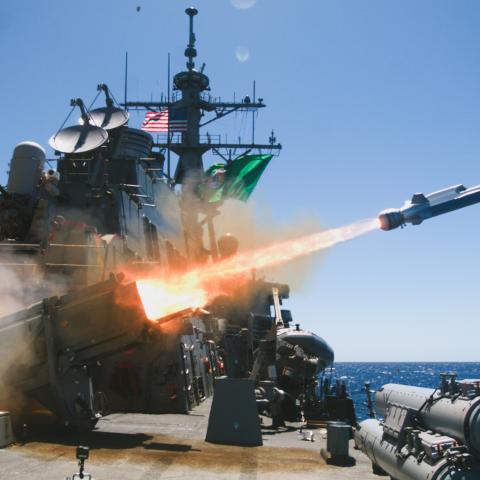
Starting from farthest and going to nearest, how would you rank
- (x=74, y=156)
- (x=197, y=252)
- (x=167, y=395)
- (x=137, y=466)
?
(x=197, y=252) → (x=74, y=156) → (x=167, y=395) → (x=137, y=466)

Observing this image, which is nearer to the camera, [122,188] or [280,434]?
[280,434]

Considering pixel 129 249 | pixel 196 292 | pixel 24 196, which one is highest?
pixel 24 196

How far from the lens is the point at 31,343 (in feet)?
35.9

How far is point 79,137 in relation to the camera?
741 inches

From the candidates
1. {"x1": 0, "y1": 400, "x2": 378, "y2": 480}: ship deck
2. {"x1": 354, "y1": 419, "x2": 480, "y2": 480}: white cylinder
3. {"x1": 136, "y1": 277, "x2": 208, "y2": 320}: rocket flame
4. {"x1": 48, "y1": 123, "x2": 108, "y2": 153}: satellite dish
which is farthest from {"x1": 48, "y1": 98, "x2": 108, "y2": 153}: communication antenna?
{"x1": 354, "y1": 419, "x2": 480, "y2": 480}: white cylinder

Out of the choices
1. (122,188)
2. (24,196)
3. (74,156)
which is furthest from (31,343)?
(74,156)

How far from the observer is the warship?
8062mm

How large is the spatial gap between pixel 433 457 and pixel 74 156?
52.4 ft

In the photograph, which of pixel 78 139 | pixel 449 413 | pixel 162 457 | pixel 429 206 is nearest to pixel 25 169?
pixel 78 139

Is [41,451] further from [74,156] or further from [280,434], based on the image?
[74,156]

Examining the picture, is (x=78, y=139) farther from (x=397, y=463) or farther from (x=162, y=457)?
(x=397, y=463)

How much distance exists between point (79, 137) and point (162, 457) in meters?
12.4

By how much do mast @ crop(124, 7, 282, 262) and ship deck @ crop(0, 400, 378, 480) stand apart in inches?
877

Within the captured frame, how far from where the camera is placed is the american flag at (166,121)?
33.1 meters
